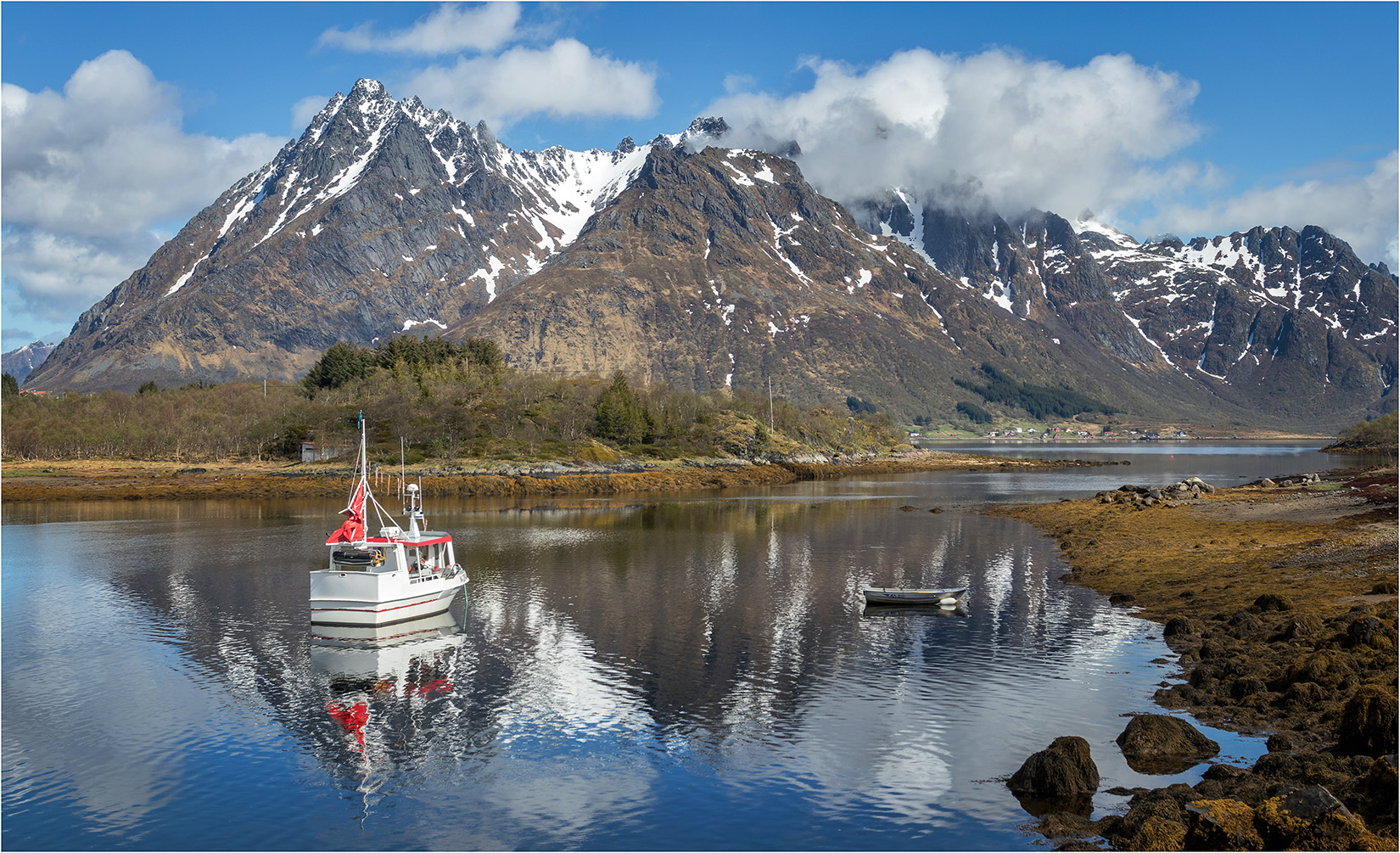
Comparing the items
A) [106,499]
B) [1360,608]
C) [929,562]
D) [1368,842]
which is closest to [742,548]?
[929,562]

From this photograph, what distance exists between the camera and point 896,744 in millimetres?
29641

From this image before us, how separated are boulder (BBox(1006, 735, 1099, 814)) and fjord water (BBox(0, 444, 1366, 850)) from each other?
82cm

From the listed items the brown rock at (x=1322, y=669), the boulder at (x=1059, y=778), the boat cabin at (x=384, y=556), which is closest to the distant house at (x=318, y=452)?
the boat cabin at (x=384, y=556)

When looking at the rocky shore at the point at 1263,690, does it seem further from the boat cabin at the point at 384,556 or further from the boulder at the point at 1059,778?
the boat cabin at the point at 384,556

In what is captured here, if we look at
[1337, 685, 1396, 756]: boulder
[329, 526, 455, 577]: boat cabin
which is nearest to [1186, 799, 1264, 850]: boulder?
[1337, 685, 1396, 756]: boulder

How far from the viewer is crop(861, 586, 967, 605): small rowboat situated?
5097 centimetres

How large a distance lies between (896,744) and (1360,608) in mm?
23031

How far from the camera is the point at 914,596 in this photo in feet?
167

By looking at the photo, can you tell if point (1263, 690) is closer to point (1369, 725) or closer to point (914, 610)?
point (1369, 725)

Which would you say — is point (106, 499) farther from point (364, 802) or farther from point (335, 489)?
point (364, 802)

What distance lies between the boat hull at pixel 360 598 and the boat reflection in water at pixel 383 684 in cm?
43

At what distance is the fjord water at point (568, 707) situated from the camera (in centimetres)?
2475

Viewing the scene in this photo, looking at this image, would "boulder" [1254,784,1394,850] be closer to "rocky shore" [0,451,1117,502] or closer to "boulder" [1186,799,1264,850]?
"boulder" [1186,799,1264,850]

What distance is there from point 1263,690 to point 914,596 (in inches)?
830
